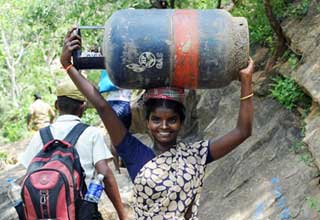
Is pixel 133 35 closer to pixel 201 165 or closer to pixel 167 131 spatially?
pixel 167 131

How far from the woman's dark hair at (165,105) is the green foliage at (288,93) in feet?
10.6

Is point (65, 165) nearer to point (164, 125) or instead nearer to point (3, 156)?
point (164, 125)

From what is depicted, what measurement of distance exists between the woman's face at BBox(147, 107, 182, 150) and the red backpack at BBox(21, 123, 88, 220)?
23.6 inches

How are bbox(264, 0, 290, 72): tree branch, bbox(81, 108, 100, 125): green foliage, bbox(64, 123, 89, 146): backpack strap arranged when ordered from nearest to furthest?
bbox(64, 123, 89, 146): backpack strap
bbox(264, 0, 290, 72): tree branch
bbox(81, 108, 100, 125): green foliage

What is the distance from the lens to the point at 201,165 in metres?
2.84

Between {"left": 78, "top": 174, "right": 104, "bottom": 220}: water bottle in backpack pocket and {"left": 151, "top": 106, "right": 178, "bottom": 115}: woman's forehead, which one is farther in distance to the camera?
{"left": 78, "top": 174, "right": 104, "bottom": 220}: water bottle in backpack pocket

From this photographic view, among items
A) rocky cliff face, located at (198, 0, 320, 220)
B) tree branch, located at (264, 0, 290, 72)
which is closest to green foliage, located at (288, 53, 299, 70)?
rocky cliff face, located at (198, 0, 320, 220)

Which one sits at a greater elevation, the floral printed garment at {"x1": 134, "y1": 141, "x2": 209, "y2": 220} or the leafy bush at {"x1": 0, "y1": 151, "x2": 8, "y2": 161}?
the floral printed garment at {"x1": 134, "y1": 141, "x2": 209, "y2": 220}

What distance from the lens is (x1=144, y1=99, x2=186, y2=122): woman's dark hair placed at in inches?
110

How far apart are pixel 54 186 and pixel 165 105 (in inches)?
30.9

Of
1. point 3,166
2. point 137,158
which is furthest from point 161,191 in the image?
point 3,166

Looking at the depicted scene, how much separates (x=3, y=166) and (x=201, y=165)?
997cm

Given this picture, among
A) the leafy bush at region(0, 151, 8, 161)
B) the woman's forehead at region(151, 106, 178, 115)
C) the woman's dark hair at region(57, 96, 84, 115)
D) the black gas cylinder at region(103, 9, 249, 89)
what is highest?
the black gas cylinder at region(103, 9, 249, 89)

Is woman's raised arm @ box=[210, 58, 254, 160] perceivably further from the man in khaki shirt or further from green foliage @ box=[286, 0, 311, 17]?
the man in khaki shirt
